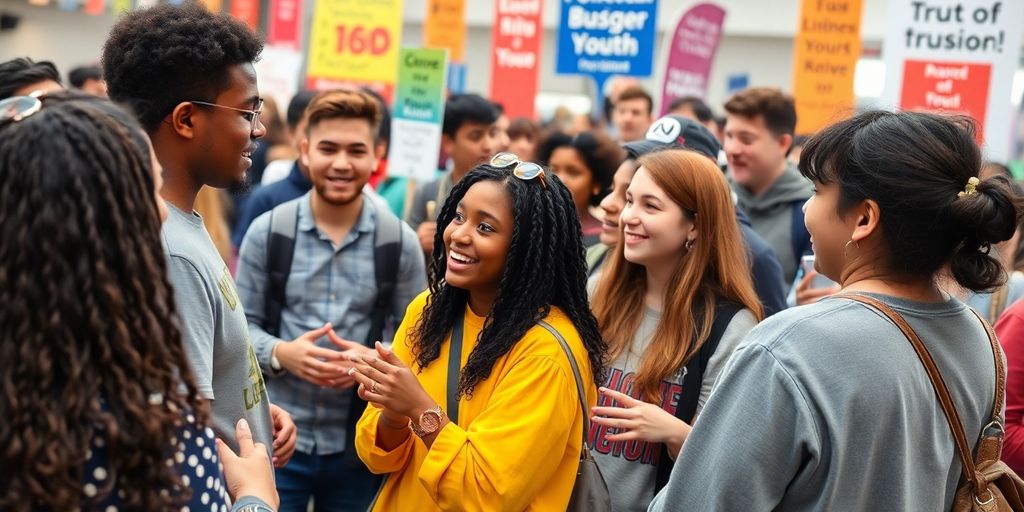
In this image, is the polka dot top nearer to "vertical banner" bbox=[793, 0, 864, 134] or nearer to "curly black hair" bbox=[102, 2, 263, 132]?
"curly black hair" bbox=[102, 2, 263, 132]

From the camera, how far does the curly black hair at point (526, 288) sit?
126 inches

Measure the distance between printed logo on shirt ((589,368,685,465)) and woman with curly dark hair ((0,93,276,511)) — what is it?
1895 mm

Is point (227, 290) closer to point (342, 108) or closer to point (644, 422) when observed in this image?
point (644, 422)

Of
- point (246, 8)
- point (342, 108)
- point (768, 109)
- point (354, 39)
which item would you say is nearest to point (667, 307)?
point (342, 108)

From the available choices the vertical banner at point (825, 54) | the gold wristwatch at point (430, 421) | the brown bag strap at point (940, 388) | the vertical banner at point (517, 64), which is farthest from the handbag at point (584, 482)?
the vertical banner at point (517, 64)

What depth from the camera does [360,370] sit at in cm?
309

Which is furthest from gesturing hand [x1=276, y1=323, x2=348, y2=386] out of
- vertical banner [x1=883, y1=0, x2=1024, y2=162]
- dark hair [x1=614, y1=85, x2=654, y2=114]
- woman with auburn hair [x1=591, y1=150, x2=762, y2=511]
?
dark hair [x1=614, y1=85, x2=654, y2=114]

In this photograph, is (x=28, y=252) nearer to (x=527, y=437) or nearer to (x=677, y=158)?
(x=527, y=437)

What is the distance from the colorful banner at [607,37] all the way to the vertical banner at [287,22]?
5.45 m

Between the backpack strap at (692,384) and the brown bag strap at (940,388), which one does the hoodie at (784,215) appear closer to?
the backpack strap at (692,384)

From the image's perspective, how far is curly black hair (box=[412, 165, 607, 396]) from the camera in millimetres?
3197

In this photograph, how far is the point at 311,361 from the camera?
427 centimetres

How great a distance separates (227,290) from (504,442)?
82 centimetres

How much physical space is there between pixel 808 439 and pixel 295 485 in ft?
9.02
